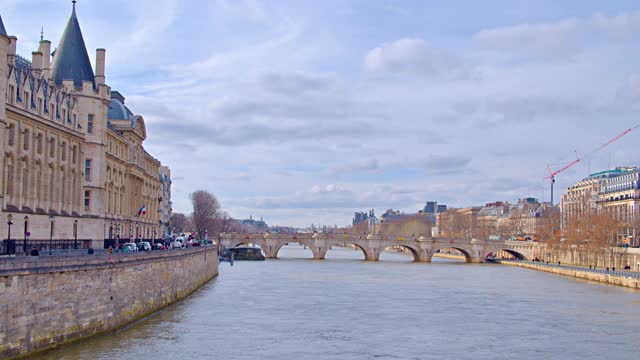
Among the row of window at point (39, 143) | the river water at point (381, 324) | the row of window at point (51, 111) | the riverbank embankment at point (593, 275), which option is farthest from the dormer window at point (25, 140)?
the riverbank embankment at point (593, 275)

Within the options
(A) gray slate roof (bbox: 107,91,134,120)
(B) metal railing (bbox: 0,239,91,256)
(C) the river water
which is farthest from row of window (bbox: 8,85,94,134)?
(A) gray slate roof (bbox: 107,91,134,120)

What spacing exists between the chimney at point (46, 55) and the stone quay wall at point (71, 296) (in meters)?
17.7

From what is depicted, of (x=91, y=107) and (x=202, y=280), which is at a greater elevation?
(x=91, y=107)

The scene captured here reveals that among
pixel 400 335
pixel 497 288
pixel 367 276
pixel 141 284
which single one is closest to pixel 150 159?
pixel 367 276

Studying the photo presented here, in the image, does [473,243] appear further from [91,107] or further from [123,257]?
[123,257]

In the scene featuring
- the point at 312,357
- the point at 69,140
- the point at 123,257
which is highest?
the point at 69,140

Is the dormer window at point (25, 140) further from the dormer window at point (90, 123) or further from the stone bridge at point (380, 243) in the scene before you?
the stone bridge at point (380, 243)

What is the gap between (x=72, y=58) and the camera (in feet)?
176

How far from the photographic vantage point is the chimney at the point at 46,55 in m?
53.8

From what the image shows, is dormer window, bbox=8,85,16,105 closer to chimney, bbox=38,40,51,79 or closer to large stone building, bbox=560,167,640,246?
chimney, bbox=38,40,51,79

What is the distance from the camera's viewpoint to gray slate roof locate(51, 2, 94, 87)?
2095 inches

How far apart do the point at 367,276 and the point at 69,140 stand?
37.3 m

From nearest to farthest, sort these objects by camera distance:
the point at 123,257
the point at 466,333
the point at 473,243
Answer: the point at 123,257 < the point at 466,333 < the point at 473,243

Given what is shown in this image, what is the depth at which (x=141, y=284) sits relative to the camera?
38.8 meters
